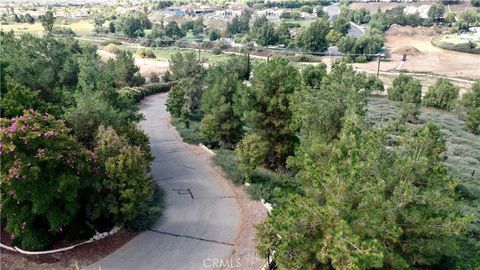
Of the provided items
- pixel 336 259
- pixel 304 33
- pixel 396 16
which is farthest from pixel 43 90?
pixel 396 16

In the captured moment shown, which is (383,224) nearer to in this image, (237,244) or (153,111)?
(237,244)

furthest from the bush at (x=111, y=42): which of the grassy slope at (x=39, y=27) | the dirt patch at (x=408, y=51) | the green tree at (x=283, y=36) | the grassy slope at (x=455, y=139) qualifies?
the grassy slope at (x=455, y=139)

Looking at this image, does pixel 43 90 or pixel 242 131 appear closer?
pixel 43 90

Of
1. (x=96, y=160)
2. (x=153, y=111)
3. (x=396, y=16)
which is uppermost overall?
(x=96, y=160)

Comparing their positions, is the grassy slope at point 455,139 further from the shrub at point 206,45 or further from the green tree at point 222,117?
the shrub at point 206,45

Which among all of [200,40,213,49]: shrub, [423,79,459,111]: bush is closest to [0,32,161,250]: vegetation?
[423,79,459,111]: bush

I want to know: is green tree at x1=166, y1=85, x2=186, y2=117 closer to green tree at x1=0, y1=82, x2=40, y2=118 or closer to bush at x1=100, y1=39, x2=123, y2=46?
green tree at x1=0, y1=82, x2=40, y2=118
